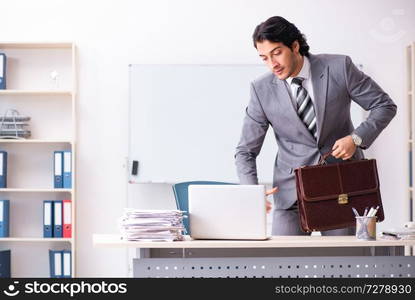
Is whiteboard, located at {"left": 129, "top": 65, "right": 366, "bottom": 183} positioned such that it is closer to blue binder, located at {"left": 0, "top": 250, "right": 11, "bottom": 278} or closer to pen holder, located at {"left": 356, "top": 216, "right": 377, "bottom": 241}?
blue binder, located at {"left": 0, "top": 250, "right": 11, "bottom": 278}

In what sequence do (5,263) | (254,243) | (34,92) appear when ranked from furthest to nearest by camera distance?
1. (5,263)
2. (34,92)
3. (254,243)

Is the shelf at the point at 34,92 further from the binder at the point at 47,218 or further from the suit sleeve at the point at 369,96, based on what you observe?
the suit sleeve at the point at 369,96

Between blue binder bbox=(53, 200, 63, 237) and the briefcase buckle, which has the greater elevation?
the briefcase buckle

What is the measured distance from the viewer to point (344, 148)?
3029mm

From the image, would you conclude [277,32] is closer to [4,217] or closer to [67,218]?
[67,218]

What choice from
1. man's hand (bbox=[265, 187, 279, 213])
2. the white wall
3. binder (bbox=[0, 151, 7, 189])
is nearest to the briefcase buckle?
man's hand (bbox=[265, 187, 279, 213])

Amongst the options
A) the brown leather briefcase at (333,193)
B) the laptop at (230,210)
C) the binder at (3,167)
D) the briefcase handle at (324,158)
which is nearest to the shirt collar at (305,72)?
the briefcase handle at (324,158)

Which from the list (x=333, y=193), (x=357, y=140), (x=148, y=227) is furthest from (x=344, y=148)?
(x=148, y=227)

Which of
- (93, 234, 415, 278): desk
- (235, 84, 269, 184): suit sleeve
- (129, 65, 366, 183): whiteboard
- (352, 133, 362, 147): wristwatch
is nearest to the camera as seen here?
(93, 234, 415, 278): desk

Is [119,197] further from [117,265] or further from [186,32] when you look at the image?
[186,32]

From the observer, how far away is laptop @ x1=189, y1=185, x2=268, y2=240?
2.79 m

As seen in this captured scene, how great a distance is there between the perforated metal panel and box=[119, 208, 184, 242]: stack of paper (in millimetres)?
98

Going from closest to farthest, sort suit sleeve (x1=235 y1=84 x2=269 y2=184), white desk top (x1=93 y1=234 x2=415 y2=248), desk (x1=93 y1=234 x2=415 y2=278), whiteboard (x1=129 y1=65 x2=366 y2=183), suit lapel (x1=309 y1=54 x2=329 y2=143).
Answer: white desk top (x1=93 y1=234 x2=415 y2=248), desk (x1=93 y1=234 x2=415 y2=278), suit lapel (x1=309 y1=54 x2=329 y2=143), suit sleeve (x1=235 y1=84 x2=269 y2=184), whiteboard (x1=129 y1=65 x2=366 y2=183)

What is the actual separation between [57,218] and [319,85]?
2.60 meters
